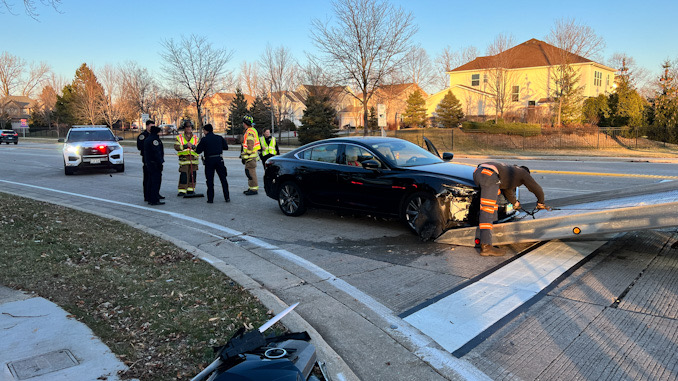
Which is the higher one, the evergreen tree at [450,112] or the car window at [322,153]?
the evergreen tree at [450,112]

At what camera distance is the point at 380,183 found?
7453 mm

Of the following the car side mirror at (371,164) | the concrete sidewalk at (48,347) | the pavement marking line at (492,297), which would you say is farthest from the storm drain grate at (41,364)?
the car side mirror at (371,164)

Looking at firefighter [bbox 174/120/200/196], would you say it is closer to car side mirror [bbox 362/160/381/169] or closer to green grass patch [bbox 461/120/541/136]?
car side mirror [bbox 362/160/381/169]

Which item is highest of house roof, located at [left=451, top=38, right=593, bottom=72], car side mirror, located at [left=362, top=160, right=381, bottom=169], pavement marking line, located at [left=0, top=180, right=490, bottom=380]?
house roof, located at [left=451, top=38, right=593, bottom=72]

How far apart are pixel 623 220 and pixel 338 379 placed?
3.90 metres

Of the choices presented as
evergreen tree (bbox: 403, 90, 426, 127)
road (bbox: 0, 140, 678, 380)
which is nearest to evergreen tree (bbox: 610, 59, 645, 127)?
evergreen tree (bbox: 403, 90, 426, 127)

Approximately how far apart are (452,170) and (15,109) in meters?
110

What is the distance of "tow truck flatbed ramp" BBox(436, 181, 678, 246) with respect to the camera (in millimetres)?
5030

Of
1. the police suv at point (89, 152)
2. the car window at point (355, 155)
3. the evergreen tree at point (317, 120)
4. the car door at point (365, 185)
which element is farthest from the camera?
the evergreen tree at point (317, 120)

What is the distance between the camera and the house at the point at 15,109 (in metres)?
72.0

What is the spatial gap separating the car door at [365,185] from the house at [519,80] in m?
38.1

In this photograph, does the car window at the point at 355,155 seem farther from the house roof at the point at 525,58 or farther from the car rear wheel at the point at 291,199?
the house roof at the point at 525,58

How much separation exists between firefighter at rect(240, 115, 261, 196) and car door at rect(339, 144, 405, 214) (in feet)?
13.3

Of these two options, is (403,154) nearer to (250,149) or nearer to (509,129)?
(250,149)
